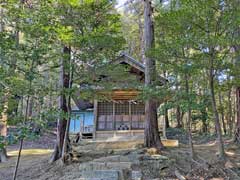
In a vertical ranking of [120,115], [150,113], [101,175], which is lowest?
[101,175]

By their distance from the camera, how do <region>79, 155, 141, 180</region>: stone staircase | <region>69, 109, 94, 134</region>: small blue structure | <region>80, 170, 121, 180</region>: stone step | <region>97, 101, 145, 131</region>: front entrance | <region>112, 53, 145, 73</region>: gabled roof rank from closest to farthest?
<region>80, 170, 121, 180</region>: stone step < <region>79, 155, 141, 180</region>: stone staircase < <region>112, 53, 145, 73</region>: gabled roof < <region>97, 101, 145, 131</region>: front entrance < <region>69, 109, 94, 134</region>: small blue structure

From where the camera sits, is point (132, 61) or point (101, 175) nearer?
point (101, 175)

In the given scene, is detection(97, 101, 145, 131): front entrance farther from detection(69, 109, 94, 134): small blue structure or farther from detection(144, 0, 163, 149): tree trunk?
detection(144, 0, 163, 149): tree trunk

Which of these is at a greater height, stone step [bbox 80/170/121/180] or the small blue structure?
the small blue structure

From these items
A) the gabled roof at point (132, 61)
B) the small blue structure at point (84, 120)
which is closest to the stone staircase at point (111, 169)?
the gabled roof at point (132, 61)

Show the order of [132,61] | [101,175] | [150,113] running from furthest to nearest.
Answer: [132,61] → [150,113] → [101,175]

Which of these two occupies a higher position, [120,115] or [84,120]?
[120,115]

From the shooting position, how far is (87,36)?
7.19 meters

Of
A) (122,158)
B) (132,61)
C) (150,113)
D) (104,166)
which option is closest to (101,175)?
(104,166)

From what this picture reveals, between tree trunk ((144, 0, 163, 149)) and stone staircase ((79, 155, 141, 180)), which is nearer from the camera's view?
stone staircase ((79, 155, 141, 180))

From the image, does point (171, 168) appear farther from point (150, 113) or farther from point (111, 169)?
point (150, 113)

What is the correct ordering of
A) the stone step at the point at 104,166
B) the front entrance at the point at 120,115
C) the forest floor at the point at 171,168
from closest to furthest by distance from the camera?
the forest floor at the point at 171,168 < the stone step at the point at 104,166 < the front entrance at the point at 120,115

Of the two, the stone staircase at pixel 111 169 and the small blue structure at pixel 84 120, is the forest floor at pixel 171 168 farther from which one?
the small blue structure at pixel 84 120

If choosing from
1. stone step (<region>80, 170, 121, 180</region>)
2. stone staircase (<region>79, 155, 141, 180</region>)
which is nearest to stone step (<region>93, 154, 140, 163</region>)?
stone staircase (<region>79, 155, 141, 180</region>)
